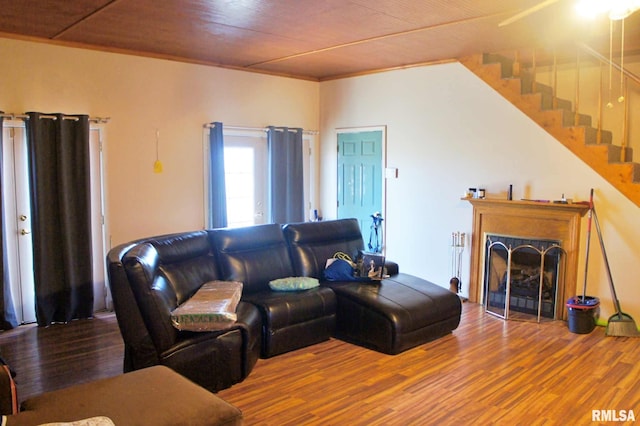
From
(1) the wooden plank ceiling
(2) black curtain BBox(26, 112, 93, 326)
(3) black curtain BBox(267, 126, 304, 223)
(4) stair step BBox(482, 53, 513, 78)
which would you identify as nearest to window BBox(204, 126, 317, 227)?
(3) black curtain BBox(267, 126, 304, 223)

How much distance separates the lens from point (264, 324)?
13.5 ft

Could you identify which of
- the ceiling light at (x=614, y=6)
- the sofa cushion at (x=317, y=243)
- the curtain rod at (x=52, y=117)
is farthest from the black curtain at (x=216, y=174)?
the ceiling light at (x=614, y=6)

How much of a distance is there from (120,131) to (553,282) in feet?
15.6

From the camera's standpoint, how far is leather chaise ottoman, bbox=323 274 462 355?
4.26 meters

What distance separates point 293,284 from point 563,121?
121 inches

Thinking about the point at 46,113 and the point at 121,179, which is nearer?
the point at 46,113

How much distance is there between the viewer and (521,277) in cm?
551

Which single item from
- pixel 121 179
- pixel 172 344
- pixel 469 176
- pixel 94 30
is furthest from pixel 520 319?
pixel 94 30

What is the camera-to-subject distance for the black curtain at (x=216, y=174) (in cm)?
619

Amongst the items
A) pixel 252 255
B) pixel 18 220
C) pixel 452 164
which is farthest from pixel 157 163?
pixel 452 164

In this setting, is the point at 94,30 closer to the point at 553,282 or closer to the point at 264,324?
the point at 264,324

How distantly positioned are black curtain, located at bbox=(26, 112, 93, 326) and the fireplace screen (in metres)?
4.19

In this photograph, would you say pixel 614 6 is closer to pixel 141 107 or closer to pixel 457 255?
pixel 457 255

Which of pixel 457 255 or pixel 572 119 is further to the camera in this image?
pixel 457 255
